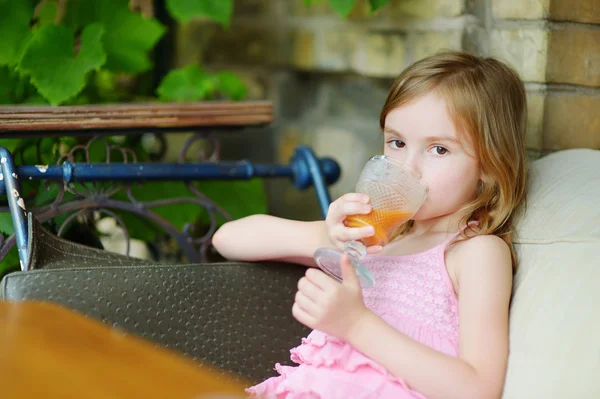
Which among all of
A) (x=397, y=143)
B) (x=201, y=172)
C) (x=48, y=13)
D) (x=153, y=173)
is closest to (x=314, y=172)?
(x=201, y=172)

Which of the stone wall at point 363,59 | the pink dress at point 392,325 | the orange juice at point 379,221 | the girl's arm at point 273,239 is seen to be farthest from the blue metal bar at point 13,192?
the stone wall at point 363,59

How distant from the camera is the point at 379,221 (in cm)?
117

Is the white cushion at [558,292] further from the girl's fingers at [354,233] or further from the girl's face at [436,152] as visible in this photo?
the girl's fingers at [354,233]

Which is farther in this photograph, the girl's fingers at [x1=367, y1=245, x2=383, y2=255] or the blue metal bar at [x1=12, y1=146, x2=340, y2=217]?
the blue metal bar at [x1=12, y1=146, x2=340, y2=217]

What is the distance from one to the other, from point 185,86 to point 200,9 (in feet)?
0.68

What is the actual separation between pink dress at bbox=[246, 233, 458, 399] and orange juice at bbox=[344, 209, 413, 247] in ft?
0.42

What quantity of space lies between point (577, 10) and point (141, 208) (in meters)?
0.98

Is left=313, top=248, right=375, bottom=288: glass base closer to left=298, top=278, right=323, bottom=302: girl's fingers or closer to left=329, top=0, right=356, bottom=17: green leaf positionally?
left=298, top=278, right=323, bottom=302: girl's fingers

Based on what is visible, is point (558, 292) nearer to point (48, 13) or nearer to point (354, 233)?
point (354, 233)

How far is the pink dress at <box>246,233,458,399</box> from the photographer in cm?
117

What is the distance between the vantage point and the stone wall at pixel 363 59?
1.54m

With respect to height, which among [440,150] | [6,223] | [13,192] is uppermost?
[440,150]

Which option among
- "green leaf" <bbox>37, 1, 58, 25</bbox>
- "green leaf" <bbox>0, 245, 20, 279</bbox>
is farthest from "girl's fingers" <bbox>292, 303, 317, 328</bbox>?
"green leaf" <bbox>37, 1, 58, 25</bbox>

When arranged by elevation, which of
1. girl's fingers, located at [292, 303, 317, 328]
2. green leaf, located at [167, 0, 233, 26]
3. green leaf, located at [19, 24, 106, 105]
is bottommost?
girl's fingers, located at [292, 303, 317, 328]
